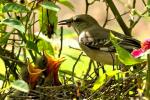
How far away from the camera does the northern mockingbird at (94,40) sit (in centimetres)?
402

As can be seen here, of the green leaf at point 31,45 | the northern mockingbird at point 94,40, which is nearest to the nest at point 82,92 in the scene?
the green leaf at point 31,45

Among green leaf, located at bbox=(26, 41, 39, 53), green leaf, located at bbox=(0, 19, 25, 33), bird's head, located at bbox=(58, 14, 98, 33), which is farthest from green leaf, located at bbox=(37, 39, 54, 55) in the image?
bird's head, located at bbox=(58, 14, 98, 33)

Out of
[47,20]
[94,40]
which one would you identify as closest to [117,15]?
[47,20]

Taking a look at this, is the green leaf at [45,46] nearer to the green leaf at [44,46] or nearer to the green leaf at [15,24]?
the green leaf at [44,46]

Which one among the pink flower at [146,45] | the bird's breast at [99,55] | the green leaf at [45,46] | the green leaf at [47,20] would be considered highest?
the green leaf at [47,20]

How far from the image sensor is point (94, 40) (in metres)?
4.44

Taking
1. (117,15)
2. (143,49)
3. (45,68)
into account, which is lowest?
(45,68)

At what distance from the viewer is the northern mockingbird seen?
4.02 meters

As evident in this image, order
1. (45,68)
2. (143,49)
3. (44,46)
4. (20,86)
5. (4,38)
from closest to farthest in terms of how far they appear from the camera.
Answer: (143,49)
(20,86)
(4,38)
(45,68)
(44,46)

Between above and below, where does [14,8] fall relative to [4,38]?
above

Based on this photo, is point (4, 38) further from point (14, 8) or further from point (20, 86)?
point (20, 86)

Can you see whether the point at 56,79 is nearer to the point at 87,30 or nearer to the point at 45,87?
the point at 45,87

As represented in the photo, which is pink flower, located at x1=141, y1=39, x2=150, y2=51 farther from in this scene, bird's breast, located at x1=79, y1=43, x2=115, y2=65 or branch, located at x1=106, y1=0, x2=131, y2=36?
bird's breast, located at x1=79, y1=43, x2=115, y2=65

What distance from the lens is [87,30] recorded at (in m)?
4.75
